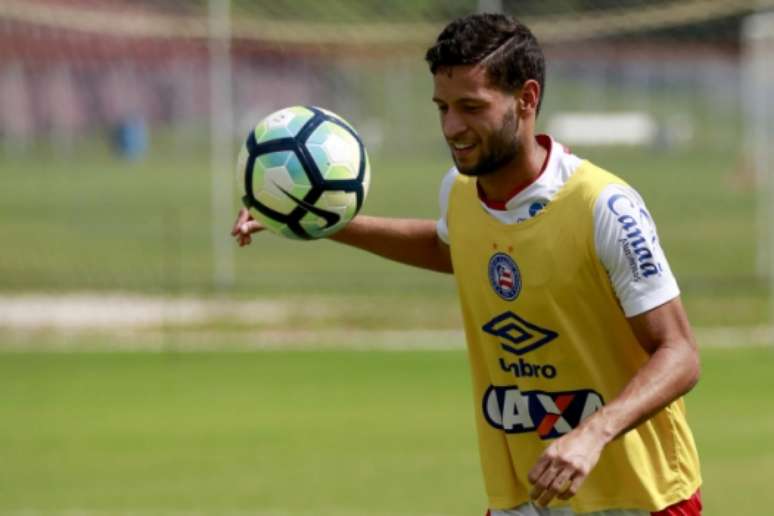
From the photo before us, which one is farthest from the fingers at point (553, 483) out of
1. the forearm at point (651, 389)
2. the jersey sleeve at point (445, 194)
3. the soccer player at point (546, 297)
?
the jersey sleeve at point (445, 194)

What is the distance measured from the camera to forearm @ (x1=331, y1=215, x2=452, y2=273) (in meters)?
5.43

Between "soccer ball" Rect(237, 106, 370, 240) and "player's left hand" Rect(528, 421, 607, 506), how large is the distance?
135 centimetres

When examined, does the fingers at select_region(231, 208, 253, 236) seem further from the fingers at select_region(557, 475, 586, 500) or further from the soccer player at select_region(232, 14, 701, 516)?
the fingers at select_region(557, 475, 586, 500)

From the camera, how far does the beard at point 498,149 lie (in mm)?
4562

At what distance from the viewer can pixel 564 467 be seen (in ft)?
13.1

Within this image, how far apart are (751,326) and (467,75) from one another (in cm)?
1423

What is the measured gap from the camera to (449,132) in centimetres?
453

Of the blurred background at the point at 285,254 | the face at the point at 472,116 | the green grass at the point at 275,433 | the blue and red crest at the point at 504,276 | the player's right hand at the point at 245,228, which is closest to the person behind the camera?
the face at the point at 472,116

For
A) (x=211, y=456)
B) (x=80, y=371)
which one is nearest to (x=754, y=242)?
(x=80, y=371)

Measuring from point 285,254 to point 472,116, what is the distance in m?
19.7

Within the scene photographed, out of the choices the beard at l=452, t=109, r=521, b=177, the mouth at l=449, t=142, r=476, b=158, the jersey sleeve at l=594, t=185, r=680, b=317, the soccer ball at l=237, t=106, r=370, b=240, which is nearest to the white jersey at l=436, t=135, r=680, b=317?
the jersey sleeve at l=594, t=185, r=680, b=317

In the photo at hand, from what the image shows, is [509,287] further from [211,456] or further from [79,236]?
[79,236]

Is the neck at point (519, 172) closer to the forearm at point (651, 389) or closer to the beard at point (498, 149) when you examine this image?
the beard at point (498, 149)

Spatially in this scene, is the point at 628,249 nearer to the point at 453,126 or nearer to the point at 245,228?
the point at 453,126
